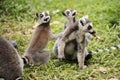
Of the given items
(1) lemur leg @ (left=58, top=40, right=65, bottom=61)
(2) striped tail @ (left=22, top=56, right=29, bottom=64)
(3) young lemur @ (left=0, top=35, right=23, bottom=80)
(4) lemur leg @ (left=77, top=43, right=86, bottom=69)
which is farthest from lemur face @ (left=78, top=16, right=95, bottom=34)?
(3) young lemur @ (left=0, top=35, right=23, bottom=80)

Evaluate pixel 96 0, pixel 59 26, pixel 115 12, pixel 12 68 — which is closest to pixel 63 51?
pixel 12 68

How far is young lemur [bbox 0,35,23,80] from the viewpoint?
23.2 ft

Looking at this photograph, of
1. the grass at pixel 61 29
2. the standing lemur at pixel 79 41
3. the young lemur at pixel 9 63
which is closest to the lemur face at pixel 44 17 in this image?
the standing lemur at pixel 79 41

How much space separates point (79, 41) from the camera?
828 centimetres

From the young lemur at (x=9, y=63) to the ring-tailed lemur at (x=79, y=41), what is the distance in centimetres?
149

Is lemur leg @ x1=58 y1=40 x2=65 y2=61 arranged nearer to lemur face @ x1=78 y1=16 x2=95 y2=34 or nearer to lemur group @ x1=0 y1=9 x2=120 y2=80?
lemur group @ x1=0 y1=9 x2=120 y2=80

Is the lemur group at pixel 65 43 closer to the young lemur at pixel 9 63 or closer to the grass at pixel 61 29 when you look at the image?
the grass at pixel 61 29

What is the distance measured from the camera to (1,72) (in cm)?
707

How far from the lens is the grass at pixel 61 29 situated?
26.6 feet

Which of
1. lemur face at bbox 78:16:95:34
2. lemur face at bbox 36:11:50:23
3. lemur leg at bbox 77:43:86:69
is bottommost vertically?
lemur leg at bbox 77:43:86:69

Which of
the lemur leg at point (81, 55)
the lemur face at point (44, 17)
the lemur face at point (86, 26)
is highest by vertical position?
the lemur face at point (44, 17)

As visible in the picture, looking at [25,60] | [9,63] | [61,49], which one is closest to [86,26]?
[61,49]

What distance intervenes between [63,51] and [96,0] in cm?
475

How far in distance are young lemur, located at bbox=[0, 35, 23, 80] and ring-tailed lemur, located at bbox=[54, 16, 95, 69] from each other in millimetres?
1494
